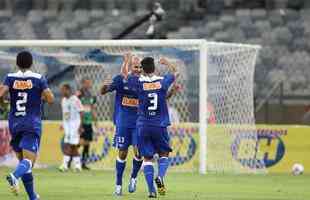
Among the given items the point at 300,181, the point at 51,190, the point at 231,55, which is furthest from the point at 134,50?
the point at 51,190

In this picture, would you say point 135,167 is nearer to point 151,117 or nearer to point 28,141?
point 151,117

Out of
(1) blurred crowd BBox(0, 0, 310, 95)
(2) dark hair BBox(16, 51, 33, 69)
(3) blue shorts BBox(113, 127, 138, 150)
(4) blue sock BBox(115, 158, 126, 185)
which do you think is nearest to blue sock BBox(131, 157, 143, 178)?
(4) blue sock BBox(115, 158, 126, 185)

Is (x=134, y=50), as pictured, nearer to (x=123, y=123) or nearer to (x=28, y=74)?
(x=123, y=123)

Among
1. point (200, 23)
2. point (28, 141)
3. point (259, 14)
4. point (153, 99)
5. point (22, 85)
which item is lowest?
point (28, 141)

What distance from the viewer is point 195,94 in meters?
26.4

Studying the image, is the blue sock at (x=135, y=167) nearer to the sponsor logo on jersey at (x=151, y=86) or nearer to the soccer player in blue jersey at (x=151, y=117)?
the soccer player in blue jersey at (x=151, y=117)

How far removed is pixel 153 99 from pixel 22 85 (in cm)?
262

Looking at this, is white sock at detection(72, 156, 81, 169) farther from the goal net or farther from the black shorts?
the goal net

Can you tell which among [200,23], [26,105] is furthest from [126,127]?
[200,23]

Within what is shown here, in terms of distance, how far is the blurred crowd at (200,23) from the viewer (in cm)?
3253

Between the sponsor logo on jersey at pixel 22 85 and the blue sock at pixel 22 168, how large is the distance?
1.02 metres

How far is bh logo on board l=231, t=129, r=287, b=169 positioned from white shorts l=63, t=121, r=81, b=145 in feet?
12.2

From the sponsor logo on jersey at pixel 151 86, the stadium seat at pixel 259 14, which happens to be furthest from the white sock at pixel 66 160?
the stadium seat at pixel 259 14

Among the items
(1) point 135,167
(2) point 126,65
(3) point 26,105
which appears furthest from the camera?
(1) point 135,167
